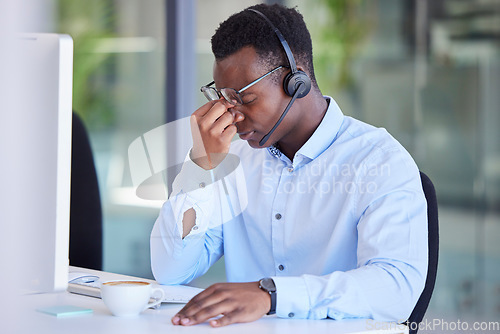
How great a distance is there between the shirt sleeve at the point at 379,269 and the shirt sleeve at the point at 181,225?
1.30ft

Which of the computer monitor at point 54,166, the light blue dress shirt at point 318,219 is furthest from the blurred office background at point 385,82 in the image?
the computer monitor at point 54,166

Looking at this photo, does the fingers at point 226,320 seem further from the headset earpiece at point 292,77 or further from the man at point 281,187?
the headset earpiece at point 292,77

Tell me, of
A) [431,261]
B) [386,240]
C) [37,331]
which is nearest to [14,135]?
[37,331]

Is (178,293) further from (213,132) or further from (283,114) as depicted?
(283,114)

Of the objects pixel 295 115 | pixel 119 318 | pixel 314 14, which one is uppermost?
pixel 314 14

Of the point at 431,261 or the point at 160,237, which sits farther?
the point at 160,237

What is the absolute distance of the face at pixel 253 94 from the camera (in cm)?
157

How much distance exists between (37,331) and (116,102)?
276cm

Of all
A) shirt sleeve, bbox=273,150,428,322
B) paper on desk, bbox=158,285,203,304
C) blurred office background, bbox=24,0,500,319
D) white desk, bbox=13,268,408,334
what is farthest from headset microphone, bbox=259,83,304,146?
blurred office background, bbox=24,0,500,319

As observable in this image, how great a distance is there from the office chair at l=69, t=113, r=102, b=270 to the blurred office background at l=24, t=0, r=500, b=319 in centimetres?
68

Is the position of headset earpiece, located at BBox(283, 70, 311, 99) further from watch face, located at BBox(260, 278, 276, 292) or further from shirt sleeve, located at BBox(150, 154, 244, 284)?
watch face, located at BBox(260, 278, 276, 292)

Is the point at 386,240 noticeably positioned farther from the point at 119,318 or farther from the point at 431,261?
the point at 119,318

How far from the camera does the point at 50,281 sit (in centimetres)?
93

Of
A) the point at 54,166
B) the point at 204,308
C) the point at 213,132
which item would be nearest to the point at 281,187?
the point at 213,132
